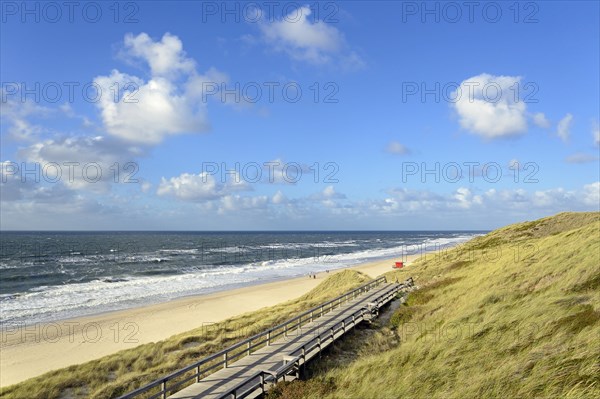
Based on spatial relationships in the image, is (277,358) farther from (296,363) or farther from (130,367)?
(130,367)

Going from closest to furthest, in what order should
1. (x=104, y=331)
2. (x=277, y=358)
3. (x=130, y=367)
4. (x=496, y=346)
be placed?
(x=496, y=346) < (x=277, y=358) < (x=130, y=367) < (x=104, y=331)

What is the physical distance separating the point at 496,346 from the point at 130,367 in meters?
14.7

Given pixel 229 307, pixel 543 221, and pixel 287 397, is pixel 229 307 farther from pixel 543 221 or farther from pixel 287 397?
pixel 543 221

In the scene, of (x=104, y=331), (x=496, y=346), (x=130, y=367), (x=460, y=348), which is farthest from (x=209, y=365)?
(x=104, y=331)

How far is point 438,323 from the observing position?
15789 mm

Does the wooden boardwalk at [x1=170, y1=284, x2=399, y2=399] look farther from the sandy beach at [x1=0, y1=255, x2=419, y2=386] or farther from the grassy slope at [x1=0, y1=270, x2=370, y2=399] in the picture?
the sandy beach at [x1=0, y1=255, x2=419, y2=386]

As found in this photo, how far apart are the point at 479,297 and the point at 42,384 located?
740 inches

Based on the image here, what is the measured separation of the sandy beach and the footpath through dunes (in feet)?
51.7

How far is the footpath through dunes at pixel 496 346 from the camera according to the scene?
8.26m

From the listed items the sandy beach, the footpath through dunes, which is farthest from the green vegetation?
the sandy beach

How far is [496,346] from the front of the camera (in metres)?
11.0

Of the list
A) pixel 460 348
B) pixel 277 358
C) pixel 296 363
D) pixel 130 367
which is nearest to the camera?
pixel 460 348

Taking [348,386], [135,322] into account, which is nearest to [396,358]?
[348,386]

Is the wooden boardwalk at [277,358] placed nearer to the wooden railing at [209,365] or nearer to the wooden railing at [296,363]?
the wooden railing at [296,363]
